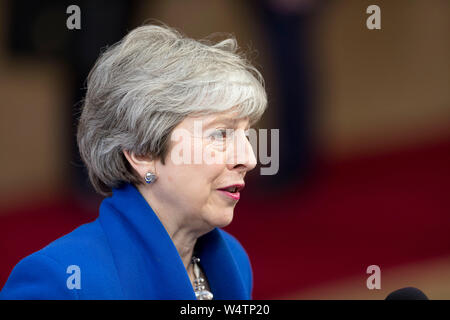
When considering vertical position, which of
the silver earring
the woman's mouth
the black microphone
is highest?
the silver earring

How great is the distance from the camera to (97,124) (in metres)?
1.33

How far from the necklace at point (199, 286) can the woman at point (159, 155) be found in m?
0.11

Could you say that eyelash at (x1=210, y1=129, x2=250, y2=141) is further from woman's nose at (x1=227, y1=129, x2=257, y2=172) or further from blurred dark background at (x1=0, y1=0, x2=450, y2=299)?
blurred dark background at (x1=0, y1=0, x2=450, y2=299)

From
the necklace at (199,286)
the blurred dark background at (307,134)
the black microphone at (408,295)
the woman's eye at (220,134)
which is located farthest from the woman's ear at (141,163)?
the blurred dark background at (307,134)

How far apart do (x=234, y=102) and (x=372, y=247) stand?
6.30ft

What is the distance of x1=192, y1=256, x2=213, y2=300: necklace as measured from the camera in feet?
4.52

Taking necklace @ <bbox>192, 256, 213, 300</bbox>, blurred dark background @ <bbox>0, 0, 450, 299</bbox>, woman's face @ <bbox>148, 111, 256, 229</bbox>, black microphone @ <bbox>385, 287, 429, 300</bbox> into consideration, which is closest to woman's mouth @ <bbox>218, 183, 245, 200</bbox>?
woman's face @ <bbox>148, 111, 256, 229</bbox>

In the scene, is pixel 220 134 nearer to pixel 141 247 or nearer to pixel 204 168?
pixel 204 168

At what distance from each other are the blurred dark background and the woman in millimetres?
1159

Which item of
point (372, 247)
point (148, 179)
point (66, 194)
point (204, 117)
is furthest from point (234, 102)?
point (372, 247)

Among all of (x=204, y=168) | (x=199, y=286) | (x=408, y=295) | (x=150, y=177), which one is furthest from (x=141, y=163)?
(x=408, y=295)

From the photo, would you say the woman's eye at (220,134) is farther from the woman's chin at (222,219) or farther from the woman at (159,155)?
the woman's chin at (222,219)

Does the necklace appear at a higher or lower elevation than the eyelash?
lower

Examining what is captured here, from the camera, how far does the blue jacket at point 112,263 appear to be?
1.14 m
